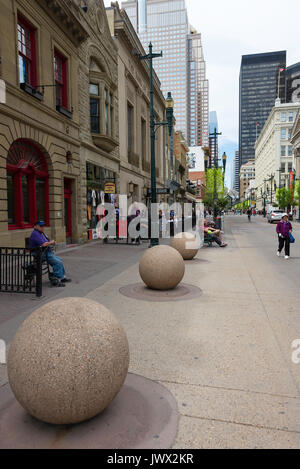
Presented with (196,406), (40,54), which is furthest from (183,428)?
(40,54)

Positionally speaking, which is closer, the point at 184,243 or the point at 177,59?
the point at 184,243

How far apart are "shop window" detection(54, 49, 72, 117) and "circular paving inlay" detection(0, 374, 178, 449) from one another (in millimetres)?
15287

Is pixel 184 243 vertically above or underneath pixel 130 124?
underneath

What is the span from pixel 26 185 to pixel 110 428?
499 inches

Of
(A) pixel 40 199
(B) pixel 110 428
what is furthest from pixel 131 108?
(B) pixel 110 428

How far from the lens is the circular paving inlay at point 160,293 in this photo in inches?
288

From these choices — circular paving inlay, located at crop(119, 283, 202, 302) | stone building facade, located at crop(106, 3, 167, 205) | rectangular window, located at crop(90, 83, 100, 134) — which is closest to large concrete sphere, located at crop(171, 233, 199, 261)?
circular paving inlay, located at crop(119, 283, 202, 302)

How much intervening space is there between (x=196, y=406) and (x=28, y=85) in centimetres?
1339

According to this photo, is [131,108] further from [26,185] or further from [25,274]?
[25,274]

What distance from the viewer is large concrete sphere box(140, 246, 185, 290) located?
7.67m

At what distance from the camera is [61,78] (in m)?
17.0

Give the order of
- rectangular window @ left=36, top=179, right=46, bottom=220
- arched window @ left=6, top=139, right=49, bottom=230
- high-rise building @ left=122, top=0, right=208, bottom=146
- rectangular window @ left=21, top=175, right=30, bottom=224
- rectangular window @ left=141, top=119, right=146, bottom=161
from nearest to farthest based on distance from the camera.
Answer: arched window @ left=6, top=139, right=49, bottom=230, rectangular window @ left=21, top=175, right=30, bottom=224, rectangular window @ left=36, top=179, right=46, bottom=220, rectangular window @ left=141, top=119, right=146, bottom=161, high-rise building @ left=122, top=0, right=208, bottom=146

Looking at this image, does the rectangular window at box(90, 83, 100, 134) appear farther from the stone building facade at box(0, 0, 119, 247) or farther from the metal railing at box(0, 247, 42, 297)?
the metal railing at box(0, 247, 42, 297)
